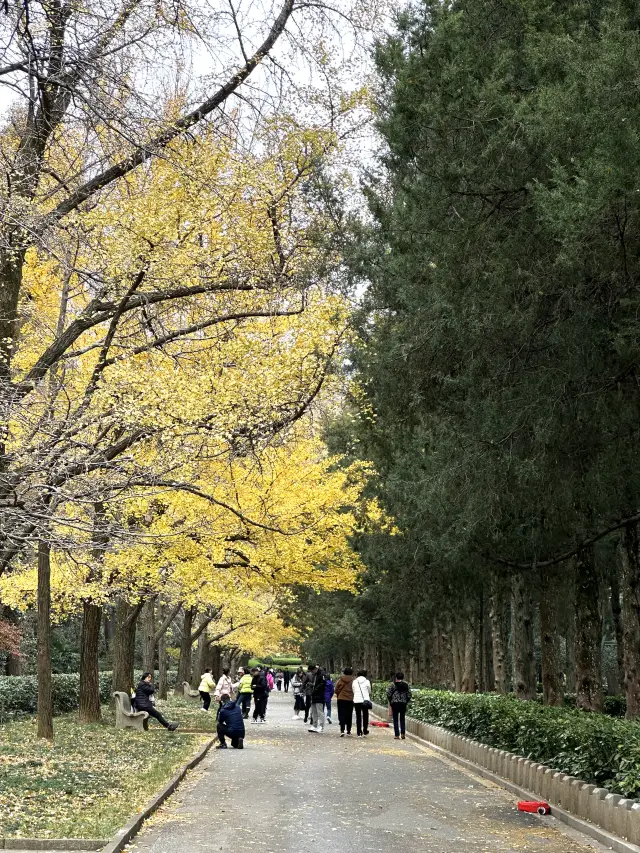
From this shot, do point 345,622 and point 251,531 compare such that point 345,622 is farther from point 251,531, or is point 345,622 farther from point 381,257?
point 381,257

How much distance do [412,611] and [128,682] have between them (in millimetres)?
11347

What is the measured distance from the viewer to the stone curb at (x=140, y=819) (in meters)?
9.00

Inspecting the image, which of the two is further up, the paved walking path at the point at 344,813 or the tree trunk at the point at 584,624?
the tree trunk at the point at 584,624

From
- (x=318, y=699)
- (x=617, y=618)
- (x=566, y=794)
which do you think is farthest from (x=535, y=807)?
(x=617, y=618)

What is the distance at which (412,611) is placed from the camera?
3491 cm

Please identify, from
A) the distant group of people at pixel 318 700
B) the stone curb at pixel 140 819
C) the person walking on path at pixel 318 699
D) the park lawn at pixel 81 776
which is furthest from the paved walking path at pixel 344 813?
the person walking on path at pixel 318 699

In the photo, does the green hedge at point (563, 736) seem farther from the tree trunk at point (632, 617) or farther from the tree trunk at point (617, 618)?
the tree trunk at point (617, 618)

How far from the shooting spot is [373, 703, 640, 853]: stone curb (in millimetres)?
9547

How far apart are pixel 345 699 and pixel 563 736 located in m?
15.1

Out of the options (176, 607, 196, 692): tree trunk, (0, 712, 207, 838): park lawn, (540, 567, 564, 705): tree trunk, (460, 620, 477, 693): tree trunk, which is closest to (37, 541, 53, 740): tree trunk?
(0, 712, 207, 838): park lawn

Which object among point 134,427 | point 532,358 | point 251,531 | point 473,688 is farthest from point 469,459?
point 473,688

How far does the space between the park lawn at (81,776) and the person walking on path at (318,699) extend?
5.09 metres

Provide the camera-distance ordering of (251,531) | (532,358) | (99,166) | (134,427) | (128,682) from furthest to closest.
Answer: (128,682), (251,531), (532,358), (134,427), (99,166)

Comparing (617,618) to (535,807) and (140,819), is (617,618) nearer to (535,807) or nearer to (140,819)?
(535,807)
